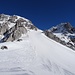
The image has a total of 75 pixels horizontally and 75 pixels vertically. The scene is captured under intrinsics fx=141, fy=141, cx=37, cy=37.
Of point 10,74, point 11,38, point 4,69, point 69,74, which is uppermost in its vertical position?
point 11,38

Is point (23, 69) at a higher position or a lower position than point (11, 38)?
lower

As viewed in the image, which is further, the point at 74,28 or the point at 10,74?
the point at 74,28

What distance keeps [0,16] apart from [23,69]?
10297cm

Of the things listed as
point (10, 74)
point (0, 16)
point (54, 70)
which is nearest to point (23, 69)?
point (10, 74)

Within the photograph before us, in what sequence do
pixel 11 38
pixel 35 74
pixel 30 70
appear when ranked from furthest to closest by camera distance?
1. pixel 11 38
2. pixel 30 70
3. pixel 35 74

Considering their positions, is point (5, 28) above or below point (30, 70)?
above

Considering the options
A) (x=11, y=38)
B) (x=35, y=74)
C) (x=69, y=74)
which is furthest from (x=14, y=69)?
(x=11, y=38)

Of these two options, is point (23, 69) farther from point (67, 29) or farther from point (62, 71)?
point (67, 29)

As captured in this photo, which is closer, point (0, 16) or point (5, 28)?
point (5, 28)

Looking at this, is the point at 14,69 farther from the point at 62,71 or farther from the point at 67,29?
the point at 67,29

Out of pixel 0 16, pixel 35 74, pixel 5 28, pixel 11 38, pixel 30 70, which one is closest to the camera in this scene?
pixel 35 74

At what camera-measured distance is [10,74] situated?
36.3 feet

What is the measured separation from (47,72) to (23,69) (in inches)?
82.8

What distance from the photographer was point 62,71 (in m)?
12.1
